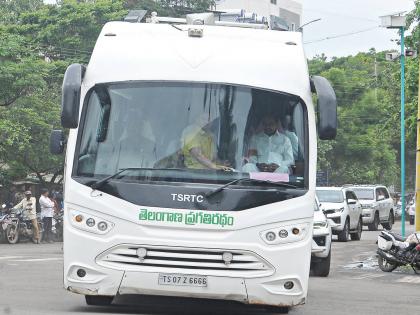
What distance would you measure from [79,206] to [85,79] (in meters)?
1.46

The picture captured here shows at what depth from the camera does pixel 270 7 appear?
102 metres

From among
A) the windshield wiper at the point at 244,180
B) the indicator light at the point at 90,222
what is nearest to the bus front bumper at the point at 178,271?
the indicator light at the point at 90,222

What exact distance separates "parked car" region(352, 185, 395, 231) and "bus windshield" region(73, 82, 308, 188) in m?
30.3

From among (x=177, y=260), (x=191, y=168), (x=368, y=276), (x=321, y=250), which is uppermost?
(x=191, y=168)

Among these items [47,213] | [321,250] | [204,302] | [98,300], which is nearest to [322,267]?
[321,250]

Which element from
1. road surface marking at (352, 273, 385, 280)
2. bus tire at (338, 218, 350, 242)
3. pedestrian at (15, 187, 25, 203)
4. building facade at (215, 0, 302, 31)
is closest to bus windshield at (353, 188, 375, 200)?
bus tire at (338, 218, 350, 242)

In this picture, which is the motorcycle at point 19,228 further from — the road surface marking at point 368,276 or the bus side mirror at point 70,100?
the bus side mirror at point 70,100

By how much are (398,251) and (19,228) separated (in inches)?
570

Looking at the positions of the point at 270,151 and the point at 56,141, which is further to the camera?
the point at 56,141

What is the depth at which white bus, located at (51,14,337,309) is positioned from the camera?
10227 mm

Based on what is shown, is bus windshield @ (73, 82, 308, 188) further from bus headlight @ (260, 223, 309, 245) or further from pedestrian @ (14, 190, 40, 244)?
pedestrian @ (14, 190, 40, 244)

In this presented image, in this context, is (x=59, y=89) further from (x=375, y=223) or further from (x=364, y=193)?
(x=375, y=223)

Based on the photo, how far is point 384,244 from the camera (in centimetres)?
2131

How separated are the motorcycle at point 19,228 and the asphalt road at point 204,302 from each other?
7.08 metres
